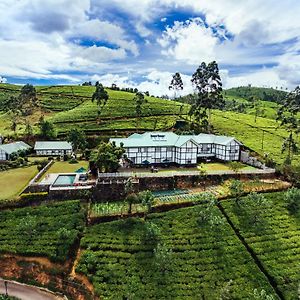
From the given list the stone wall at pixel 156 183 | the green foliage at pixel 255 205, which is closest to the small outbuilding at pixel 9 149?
the stone wall at pixel 156 183

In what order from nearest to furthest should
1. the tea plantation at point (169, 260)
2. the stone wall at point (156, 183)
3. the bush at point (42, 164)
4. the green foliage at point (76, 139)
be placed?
1. the tea plantation at point (169, 260)
2. the stone wall at point (156, 183)
3. the bush at point (42, 164)
4. the green foliage at point (76, 139)

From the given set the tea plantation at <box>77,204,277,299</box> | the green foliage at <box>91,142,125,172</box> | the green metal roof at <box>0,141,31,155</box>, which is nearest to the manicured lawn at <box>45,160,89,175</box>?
the green foliage at <box>91,142,125,172</box>

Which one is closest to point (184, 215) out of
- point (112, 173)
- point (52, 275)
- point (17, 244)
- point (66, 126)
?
point (112, 173)

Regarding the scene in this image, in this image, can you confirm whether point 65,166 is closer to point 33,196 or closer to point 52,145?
point 52,145

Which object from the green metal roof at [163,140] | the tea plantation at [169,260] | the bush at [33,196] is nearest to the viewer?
the tea plantation at [169,260]

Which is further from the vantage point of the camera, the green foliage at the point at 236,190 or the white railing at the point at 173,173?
the white railing at the point at 173,173

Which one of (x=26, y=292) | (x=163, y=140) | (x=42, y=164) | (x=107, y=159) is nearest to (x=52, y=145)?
(x=42, y=164)

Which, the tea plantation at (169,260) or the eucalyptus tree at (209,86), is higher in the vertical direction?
the eucalyptus tree at (209,86)

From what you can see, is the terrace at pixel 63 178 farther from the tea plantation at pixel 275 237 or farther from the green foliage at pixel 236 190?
the tea plantation at pixel 275 237

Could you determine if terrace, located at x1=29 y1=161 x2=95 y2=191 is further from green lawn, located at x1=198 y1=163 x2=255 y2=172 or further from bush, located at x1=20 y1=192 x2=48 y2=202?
green lawn, located at x1=198 y1=163 x2=255 y2=172
